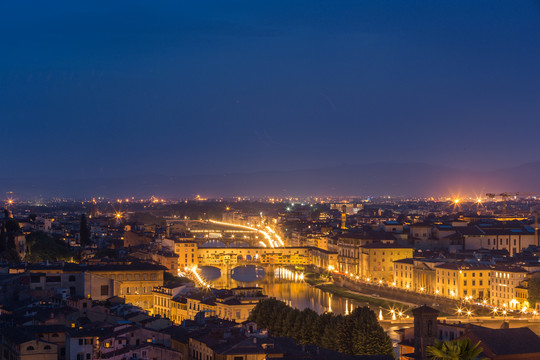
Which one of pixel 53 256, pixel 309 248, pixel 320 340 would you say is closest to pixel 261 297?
pixel 320 340

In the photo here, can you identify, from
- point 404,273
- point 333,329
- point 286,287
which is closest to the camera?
point 333,329

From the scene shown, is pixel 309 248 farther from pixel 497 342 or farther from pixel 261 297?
pixel 497 342

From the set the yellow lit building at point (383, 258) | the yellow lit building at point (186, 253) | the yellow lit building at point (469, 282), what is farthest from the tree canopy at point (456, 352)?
the yellow lit building at point (186, 253)

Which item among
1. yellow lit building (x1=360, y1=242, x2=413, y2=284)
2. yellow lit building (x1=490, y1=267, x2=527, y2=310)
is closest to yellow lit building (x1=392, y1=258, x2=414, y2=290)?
yellow lit building (x1=360, y1=242, x2=413, y2=284)

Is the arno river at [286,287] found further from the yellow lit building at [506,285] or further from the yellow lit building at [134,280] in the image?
the yellow lit building at [134,280]

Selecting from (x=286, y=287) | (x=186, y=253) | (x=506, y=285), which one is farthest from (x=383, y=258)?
(x=186, y=253)

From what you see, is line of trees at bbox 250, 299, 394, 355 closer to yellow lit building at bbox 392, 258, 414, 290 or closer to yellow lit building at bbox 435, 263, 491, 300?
yellow lit building at bbox 435, 263, 491, 300

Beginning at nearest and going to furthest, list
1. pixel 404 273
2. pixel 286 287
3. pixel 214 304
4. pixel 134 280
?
1. pixel 214 304
2. pixel 134 280
3. pixel 404 273
4. pixel 286 287

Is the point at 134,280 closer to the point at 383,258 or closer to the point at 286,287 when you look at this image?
the point at 286,287
